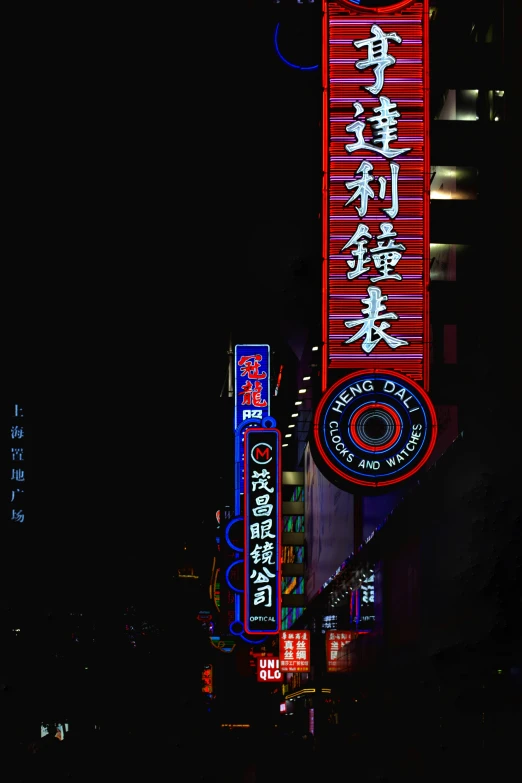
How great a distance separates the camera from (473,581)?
15.3 m

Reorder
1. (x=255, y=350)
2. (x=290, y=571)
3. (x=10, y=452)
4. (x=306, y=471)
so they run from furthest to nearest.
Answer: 1. (x=306, y=471)
2. (x=10, y=452)
3. (x=290, y=571)
4. (x=255, y=350)

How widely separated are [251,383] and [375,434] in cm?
2331

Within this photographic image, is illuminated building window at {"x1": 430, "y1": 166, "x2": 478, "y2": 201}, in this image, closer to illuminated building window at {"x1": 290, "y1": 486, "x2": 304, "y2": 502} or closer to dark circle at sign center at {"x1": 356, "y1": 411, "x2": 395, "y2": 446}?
dark circle at sign center at {"x1": 356, "y1": 411, "x2": 395, "y2": 446}

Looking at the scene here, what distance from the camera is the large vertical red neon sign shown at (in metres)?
17.2

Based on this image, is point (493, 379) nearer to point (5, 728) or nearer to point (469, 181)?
point (469, 181)

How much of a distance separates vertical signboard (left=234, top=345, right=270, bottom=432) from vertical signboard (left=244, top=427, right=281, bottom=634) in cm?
793

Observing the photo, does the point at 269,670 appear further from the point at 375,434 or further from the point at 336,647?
the point at 375,434

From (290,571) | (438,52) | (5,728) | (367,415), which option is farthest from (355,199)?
(290,571)

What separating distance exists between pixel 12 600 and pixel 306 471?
26.2m

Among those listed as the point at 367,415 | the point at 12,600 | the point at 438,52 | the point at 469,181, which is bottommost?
the point at 12,600

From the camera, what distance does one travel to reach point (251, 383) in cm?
3959

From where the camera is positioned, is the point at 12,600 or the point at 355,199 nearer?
the point at 355,199

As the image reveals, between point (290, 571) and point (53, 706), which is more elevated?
point (290, 571)

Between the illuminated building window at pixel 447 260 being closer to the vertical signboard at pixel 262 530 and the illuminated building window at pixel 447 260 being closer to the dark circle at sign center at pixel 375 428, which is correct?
the dark circle at sign center at pixel 375 428
